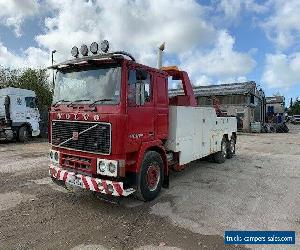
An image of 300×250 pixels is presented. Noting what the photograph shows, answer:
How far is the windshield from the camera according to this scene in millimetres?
5977

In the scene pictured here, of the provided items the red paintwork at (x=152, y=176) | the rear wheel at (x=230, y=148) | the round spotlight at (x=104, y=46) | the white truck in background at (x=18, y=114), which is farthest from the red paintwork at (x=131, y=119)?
the white truck in background at (x=18, y=114)

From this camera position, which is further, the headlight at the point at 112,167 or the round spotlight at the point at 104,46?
the round spotlight at the point at 104,46

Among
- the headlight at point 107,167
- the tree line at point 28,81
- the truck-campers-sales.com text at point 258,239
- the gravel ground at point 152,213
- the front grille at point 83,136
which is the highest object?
the tree line at point 28,81

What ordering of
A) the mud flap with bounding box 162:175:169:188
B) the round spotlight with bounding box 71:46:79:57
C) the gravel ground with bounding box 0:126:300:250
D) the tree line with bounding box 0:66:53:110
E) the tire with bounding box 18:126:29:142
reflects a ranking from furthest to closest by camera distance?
the tree line with bounding box 0:66:53:110 → the tire with bounding box 18:126:29:142 → the mud flap with bounding box 162:175:169:188 → the round spotlight with bounding box 71:46:79:57 → the gravel ground with bounding box 0:126:300:250

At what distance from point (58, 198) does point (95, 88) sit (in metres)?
2.66

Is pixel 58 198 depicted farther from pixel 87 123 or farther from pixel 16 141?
pixel 16 141

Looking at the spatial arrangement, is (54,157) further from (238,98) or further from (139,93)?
(238,98)

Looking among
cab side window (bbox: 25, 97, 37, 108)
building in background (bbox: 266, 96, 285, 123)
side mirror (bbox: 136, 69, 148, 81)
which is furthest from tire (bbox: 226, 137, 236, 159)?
building in background (bbox: 266, 96, 285, 123)

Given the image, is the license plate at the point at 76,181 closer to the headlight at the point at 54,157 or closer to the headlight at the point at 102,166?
the headlight at the point at 102,166

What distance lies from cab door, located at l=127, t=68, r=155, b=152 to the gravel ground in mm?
1417

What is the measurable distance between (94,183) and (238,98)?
3279cm

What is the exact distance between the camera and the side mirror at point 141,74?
20.8ft

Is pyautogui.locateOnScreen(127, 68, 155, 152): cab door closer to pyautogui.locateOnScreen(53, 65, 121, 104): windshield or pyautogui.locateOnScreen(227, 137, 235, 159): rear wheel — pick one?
pyautogui.locateOnScreen(53, 65, 121, 104): windshield

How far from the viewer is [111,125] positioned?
19.0 feet
